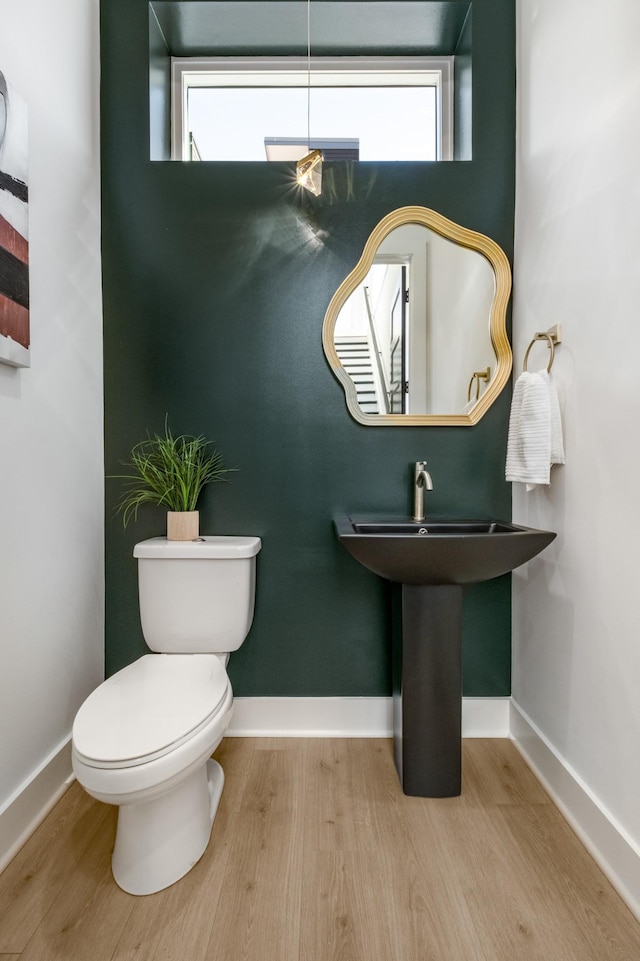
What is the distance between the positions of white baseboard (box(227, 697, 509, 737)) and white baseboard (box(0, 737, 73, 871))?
57cm

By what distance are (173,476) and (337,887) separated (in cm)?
129

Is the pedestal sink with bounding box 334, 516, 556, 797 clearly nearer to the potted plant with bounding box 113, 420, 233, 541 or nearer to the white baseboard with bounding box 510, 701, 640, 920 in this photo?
the white baseboard with bounding box 510, 701, 640, 920

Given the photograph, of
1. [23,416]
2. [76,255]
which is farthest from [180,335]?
[23,416]

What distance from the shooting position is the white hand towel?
1550mm

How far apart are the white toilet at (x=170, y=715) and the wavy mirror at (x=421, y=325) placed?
748 mm

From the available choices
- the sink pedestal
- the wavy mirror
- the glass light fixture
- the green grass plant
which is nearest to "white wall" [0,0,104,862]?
the green grass plant

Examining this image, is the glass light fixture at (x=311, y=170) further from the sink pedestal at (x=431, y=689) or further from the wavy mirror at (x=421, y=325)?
the sink pedestal at (x=431, y=689)

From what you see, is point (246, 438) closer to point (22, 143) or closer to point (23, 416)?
point (23, 416)

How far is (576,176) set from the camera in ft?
4.89

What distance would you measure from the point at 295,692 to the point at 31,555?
1058 millimetres

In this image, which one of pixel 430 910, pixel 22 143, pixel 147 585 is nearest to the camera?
pixel 430 910

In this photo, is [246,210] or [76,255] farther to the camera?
[246,210]

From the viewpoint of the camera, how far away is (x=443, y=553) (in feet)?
4.67

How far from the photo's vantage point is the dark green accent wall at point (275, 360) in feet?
6.34
